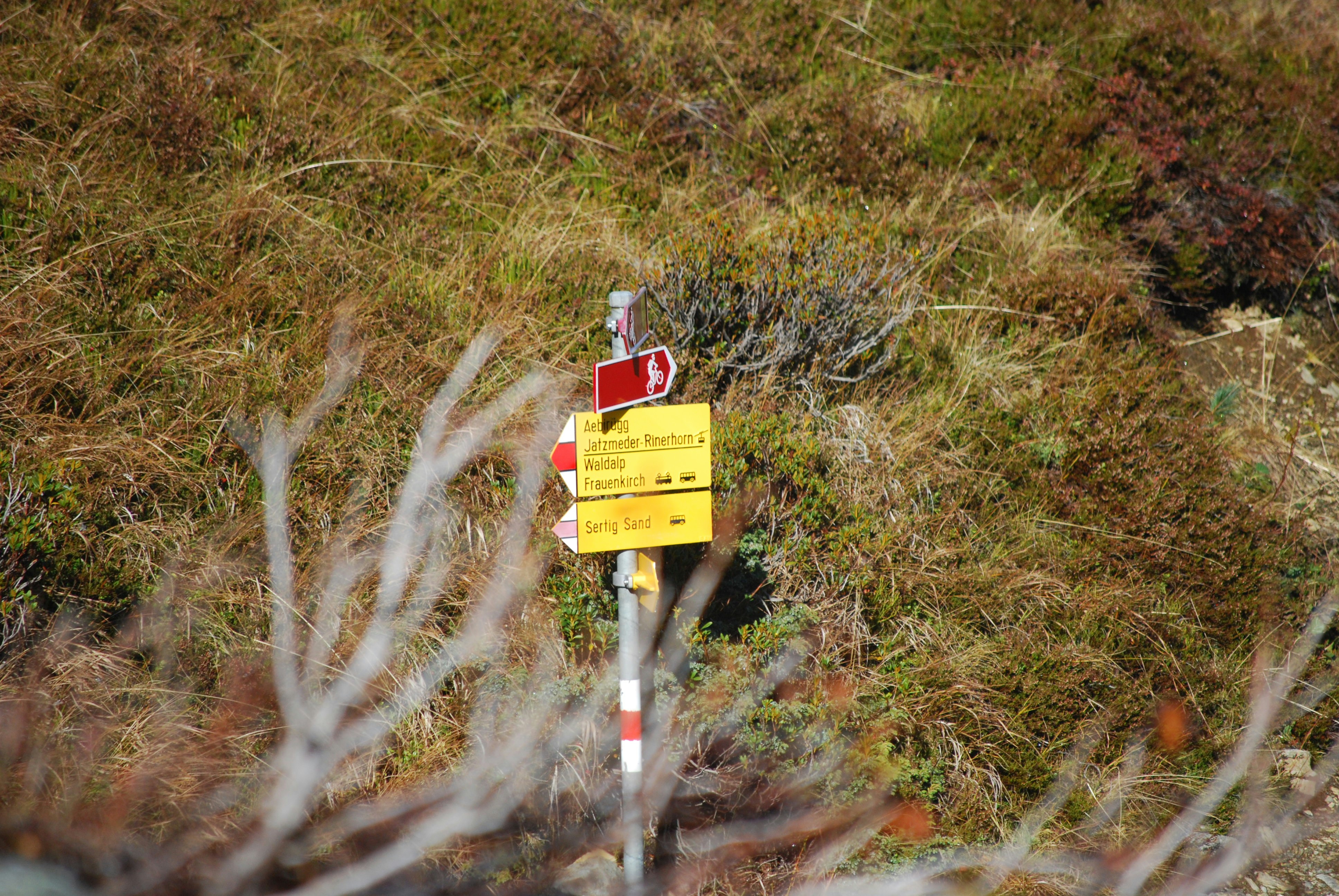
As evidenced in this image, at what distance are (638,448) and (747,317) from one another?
7.34 ft

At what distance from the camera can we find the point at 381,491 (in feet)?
14.3

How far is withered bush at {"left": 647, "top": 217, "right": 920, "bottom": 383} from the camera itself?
517 centimetres

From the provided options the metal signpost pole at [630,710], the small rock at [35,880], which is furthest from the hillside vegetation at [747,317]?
the metal signpost pole at [630,710]

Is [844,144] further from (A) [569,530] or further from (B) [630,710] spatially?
(B) [630,710]

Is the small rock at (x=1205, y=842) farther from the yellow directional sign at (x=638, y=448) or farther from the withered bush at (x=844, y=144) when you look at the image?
the withered bush at (x=844, y=144)

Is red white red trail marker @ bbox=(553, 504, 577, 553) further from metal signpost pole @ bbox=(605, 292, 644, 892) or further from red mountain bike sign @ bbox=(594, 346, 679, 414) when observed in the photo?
red mountain bike sign @ bbox=(594, 346, 679, 414)

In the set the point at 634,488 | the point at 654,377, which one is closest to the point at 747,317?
the point at 654,377

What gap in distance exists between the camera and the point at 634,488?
3264 mm

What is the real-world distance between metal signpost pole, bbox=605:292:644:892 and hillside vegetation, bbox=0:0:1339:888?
68cm

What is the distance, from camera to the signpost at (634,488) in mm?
3217

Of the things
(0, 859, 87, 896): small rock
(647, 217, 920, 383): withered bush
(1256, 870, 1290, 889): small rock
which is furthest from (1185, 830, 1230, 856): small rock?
(0, 859, 87, 896): small rock

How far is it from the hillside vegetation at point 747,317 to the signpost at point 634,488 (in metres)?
0.74

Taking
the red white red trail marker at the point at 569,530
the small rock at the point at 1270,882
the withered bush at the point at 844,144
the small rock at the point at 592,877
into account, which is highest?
the withered bush at the point at 844,144

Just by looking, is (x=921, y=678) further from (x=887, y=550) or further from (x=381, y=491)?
(x=381, y=491)
